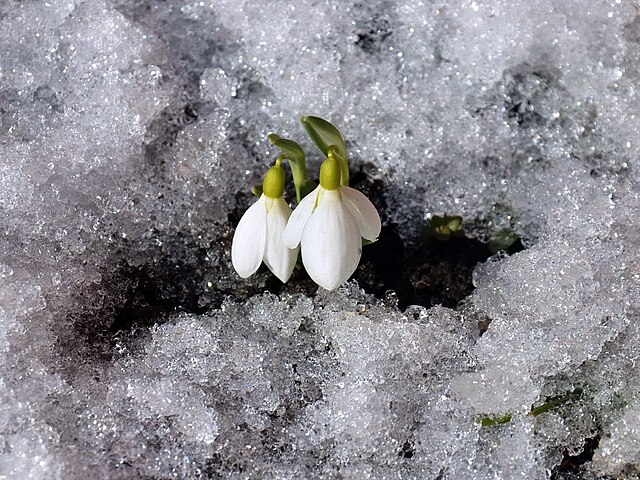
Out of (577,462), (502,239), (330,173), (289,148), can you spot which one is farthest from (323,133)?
(577,462)

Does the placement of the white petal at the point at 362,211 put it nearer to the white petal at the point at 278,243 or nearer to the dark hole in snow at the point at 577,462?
the white petal at the point at 278,243

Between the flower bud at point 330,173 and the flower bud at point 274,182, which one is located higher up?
the flower bud at point 330,173

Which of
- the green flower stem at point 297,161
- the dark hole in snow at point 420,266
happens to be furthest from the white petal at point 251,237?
the dark hole in snow at point 420,266

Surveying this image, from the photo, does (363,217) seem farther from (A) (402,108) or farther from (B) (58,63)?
(B) (58,63)

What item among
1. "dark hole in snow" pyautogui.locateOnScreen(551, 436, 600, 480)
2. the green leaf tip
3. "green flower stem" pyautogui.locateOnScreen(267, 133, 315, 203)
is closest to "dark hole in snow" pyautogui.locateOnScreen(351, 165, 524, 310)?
the green leaf tip

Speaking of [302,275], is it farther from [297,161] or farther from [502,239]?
[502,239]

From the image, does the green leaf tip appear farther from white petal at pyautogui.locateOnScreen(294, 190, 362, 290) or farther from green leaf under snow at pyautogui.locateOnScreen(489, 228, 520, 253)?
white petal at pyautogui.locateOnScreen(294, 190, 362, 290)

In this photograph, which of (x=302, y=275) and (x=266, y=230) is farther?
(x=302, y=275)
